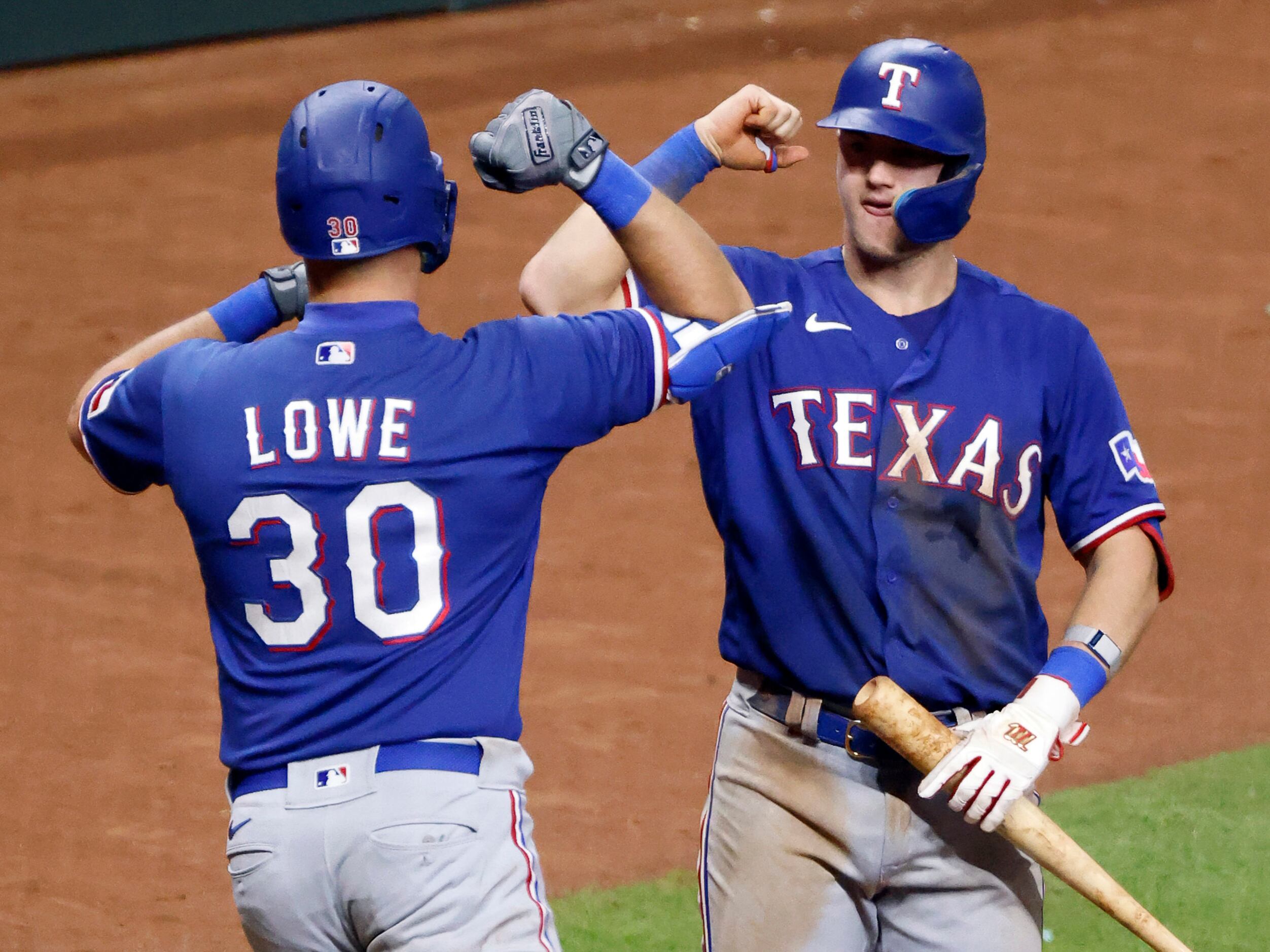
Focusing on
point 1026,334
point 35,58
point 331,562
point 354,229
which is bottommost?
point 331,562

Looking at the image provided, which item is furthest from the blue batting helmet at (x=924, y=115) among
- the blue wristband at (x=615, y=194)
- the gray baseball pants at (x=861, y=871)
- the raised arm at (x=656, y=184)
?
the gray baseball pants at (x=861, y=871)

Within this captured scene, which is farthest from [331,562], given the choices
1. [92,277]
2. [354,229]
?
[92,277]

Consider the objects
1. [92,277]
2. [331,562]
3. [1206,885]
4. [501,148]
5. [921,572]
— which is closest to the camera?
[331,562]

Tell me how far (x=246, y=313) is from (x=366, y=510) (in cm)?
85

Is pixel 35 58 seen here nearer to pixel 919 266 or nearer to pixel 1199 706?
pixel 1199 706

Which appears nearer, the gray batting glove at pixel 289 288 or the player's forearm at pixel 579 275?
the gray batting glove at pixel 289 288

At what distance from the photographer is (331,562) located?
8.94ft

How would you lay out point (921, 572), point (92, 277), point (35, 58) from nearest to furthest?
point (921, 572), point (92, 277), point (35, 58)

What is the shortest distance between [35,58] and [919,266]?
11.5 meters

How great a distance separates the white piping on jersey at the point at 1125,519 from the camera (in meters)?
3.46

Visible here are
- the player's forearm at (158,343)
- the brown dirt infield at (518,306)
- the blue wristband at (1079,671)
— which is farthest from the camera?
the brown dirt infield at (518,306)

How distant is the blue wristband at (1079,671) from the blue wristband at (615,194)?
3.92ft

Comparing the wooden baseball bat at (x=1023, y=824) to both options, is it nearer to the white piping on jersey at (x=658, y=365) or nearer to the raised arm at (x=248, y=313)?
the white piping on jersey at (x=658, y=365)

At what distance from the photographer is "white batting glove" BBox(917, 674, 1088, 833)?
10.2 feet
